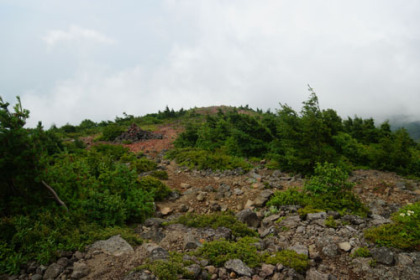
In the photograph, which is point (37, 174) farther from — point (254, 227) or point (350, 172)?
point (350, 172)

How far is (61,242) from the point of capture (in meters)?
3.95

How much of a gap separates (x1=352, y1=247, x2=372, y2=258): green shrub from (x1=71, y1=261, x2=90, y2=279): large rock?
4.38 meters

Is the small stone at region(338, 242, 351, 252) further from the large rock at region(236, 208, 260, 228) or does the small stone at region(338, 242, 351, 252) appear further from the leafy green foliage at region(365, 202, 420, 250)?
the large rock at region(236, 208, 260, 228)

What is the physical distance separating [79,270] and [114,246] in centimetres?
68

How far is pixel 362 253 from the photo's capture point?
3.80m

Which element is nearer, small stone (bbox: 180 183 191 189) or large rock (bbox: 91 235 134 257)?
large rock (bbox: 91 235 134 257)

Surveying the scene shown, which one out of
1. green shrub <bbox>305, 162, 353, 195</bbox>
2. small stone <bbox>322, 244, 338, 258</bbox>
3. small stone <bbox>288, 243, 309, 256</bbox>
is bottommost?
small stone <bbox>322, 244, 338, 258</bbox>

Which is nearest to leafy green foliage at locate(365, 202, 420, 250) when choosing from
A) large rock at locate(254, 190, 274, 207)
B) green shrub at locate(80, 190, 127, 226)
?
large rock at locate(254, 190, 274, 207)

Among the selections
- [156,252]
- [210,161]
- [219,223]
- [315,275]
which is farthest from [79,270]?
[210,161]

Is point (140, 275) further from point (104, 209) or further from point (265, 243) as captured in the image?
Answer: point (265, 243)

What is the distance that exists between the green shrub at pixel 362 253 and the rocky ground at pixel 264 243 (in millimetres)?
69

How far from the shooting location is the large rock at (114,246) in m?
3.88

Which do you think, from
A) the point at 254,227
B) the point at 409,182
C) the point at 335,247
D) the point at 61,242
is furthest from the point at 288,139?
the point at 61,242

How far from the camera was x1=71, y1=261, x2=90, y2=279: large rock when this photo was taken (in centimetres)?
330
